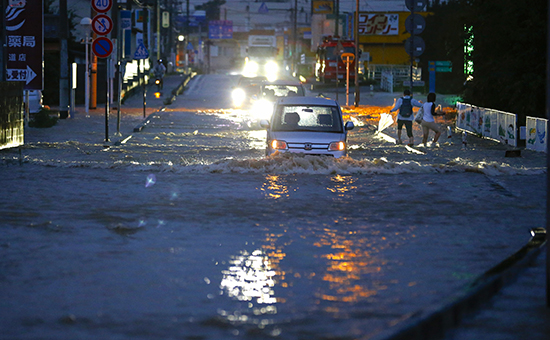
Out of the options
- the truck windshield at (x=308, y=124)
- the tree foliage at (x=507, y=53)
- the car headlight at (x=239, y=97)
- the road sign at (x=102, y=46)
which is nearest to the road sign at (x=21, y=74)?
the road sign at (x=102, y=46)

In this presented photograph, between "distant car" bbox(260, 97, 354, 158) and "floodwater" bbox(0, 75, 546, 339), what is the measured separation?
1.53 ft

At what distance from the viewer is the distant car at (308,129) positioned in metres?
16.6

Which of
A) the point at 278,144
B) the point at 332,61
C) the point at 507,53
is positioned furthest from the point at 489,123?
the point at 332,61

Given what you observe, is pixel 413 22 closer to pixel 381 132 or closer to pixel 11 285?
pixel 381 132

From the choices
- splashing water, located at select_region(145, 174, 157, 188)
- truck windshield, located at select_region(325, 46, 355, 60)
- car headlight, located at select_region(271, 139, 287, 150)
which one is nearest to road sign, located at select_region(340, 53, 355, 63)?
truck windshield, located at select_region(325, 46, 355, 60)

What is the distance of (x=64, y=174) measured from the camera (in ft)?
51.1

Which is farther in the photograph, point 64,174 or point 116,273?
point 64,174

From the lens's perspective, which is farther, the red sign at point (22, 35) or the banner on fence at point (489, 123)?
the red sign at point (22, 35)

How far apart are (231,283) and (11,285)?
1.79m

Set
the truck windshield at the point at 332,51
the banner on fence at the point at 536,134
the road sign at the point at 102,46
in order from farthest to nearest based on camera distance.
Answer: the truck windshield at the point at 332,51 → the road sign at the point at 102,46 → the banner on fence at the point at 536,134

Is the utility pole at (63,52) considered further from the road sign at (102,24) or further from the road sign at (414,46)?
the road sign at (414,46)

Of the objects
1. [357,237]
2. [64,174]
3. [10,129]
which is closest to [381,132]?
[10,129]

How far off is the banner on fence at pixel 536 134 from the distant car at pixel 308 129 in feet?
19.6

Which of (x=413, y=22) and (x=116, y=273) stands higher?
(x=413, y=22)
